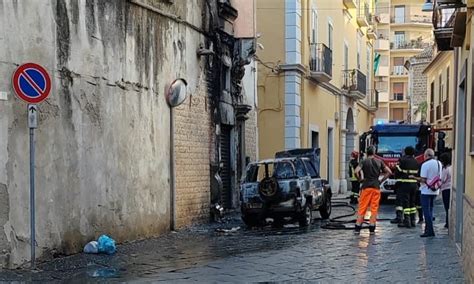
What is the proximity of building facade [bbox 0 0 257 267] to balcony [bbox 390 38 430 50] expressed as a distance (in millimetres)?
55456

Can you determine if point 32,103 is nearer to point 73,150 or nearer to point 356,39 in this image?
point 73,150

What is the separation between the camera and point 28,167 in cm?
997

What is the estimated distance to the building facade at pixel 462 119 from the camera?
328 inches

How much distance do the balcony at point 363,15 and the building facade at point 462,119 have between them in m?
23.0

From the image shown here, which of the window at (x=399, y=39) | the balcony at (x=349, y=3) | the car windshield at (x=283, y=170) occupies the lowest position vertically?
the car windshield at (x=283, y=170)

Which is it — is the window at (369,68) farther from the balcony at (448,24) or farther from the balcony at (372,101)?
the balcony at (448,24)

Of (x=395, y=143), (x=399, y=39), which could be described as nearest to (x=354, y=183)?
(x=395, y=143)

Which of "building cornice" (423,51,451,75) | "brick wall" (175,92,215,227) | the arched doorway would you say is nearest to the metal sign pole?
"brick wall" (175,92,215,227)

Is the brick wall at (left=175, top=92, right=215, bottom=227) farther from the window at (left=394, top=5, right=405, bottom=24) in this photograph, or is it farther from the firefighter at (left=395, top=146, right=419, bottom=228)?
the window at (left=394, top=5, right=405, bottom=24)

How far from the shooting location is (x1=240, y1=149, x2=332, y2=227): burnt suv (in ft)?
50.1

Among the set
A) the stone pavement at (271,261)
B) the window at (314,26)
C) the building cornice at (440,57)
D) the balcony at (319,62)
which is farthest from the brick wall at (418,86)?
the stone pavement at (271,261)

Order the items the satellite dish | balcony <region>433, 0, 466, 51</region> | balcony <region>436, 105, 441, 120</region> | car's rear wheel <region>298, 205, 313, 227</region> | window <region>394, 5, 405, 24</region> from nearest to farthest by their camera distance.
Answer: 1. balcony <region>433, 0, 466, 51</region>
2. the satellite dish
3. car's rear wheel <region>298, 205, 313, 227</region>
4. balcony <region>436, 105, 441, 120</region>
5. window <region>394, 5, 405, 24</region>

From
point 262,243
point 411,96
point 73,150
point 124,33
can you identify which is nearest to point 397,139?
point 262,243

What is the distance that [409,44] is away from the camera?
69938 millimetres
